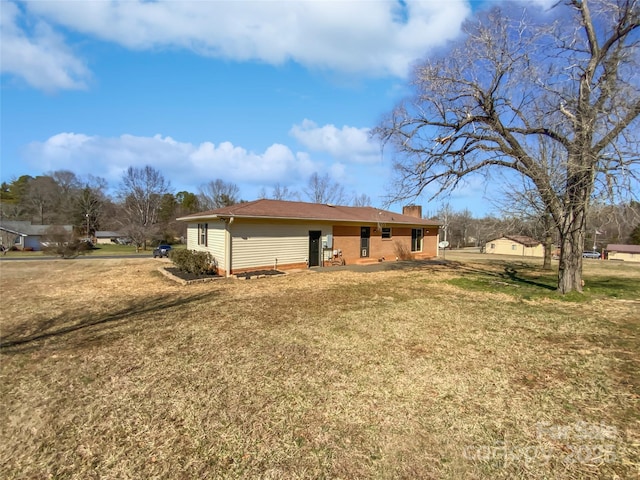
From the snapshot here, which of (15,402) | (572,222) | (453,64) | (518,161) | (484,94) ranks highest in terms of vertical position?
(453,64)

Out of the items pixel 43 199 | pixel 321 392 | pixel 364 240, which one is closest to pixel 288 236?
pixel 364 240

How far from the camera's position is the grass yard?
248 centimetres

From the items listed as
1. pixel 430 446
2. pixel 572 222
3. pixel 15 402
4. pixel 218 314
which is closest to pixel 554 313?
pixel 572 222

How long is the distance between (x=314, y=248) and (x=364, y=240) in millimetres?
3456

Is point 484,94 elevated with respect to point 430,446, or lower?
elevated

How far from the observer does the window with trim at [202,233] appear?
1448 cm

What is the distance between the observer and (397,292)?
9273 millimetres

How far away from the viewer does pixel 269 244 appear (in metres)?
13.6

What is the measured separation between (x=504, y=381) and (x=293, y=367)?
2.61m

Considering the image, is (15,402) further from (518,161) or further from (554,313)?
(518,161)

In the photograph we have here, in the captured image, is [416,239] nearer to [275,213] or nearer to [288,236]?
[288,236]

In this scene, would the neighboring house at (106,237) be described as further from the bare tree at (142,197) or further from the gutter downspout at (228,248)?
the gutter downspout at (228,248)

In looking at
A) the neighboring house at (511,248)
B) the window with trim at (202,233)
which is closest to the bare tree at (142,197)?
the window with trim at (202,233)

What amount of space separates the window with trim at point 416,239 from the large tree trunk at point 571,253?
11372mm
